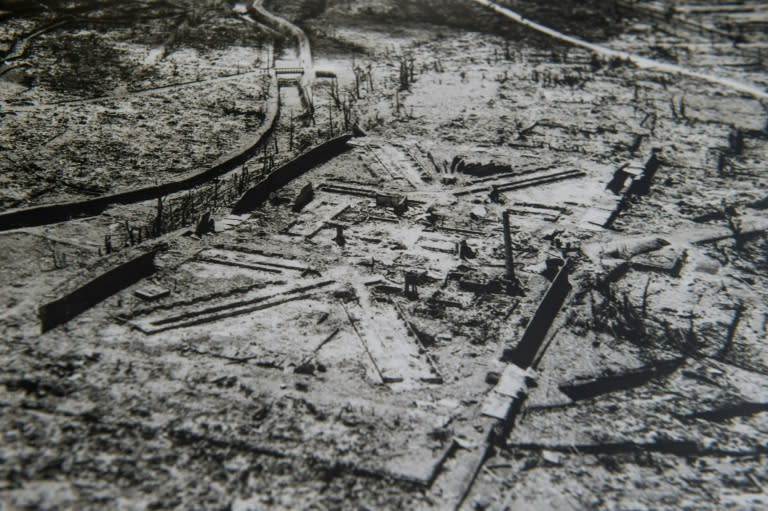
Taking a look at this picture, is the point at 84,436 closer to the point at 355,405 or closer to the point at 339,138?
the point at 355,405

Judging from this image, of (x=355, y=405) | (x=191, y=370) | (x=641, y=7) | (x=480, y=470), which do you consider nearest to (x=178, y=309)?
(x=191, y=370)

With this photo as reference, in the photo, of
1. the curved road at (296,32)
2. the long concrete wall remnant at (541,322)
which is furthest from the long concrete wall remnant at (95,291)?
the curved road at (296,32)

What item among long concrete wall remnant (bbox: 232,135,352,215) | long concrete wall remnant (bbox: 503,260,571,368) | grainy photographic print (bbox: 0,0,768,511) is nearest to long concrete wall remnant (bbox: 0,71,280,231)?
grainy photographic print (bbox: 0,0,768,511)

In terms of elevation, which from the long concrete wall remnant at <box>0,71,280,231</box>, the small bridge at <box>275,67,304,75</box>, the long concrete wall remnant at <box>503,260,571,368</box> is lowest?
the long concrete wall remnant at <box>503,260,571,368</box>

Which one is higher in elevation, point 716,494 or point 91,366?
point 91,366

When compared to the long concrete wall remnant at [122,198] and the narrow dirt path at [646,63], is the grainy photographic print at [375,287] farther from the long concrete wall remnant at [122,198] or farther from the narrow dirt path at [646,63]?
the narrow dirt path at [646,63]

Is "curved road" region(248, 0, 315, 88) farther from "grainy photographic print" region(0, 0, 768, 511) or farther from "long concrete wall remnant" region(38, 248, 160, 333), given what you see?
"long concrete wall remnant" region(38, 248, 160, 333)

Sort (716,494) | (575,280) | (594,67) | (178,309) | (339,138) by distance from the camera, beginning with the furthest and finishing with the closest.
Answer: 1. (594,67)
2. (339,138)
3. (575,280)
4. (178,309)
5. (716,494)
